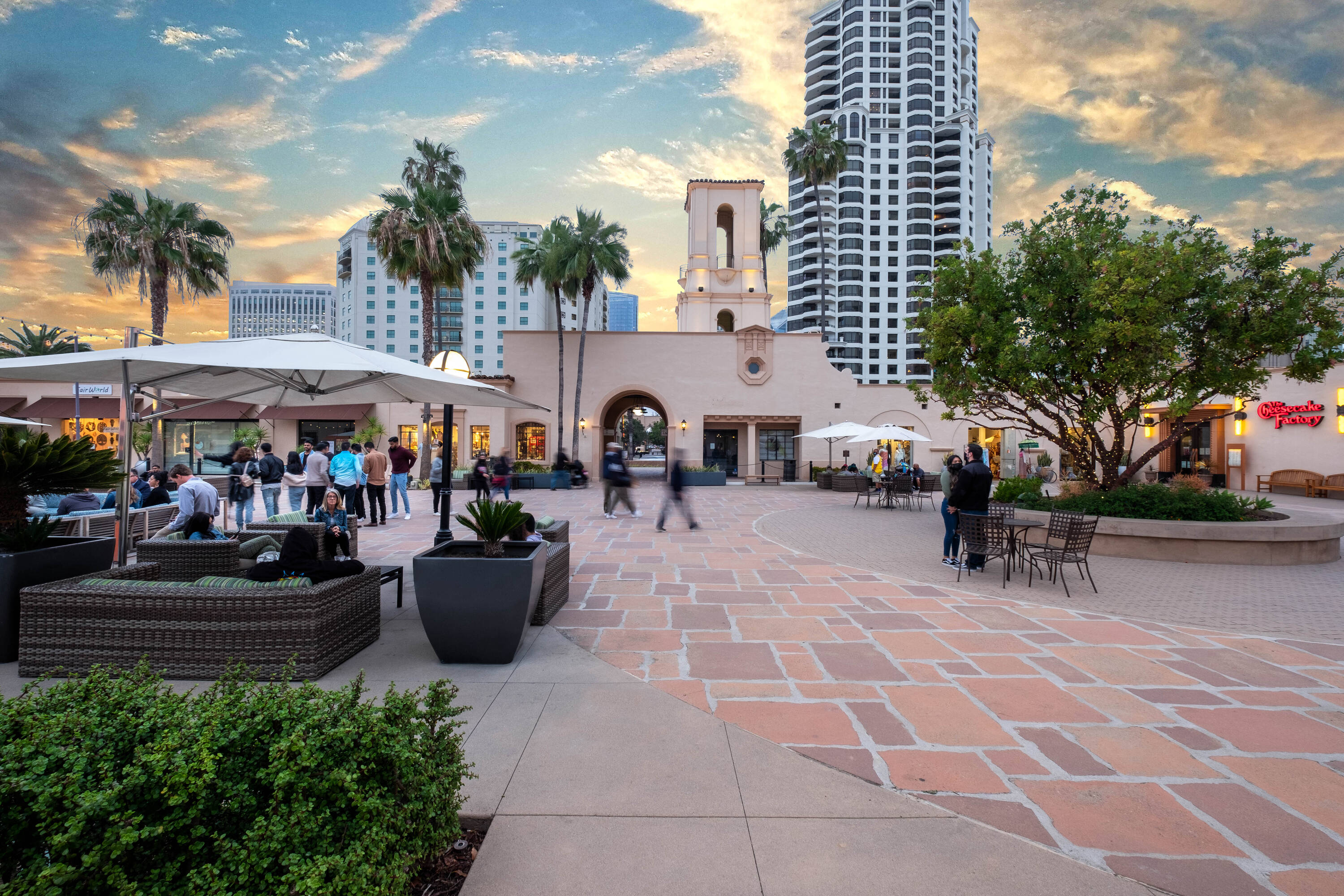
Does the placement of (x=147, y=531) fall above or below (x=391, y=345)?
below

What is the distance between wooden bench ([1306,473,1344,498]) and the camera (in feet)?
63.7

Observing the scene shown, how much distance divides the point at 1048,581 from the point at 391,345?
330 feet

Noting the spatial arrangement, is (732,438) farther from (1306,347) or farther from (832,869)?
(832,869)

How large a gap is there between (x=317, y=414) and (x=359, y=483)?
17.6m

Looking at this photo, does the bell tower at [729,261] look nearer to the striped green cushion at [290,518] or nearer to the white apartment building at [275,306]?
the striped green cushion at [290,518]

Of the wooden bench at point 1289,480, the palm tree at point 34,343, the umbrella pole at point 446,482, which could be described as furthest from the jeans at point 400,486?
the palm tree at point 34,343

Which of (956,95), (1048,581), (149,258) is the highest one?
(956,95)

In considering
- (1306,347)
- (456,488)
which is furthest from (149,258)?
(1306,347)

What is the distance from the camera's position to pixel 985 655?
4.75 metres

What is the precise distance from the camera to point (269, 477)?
1141 cm

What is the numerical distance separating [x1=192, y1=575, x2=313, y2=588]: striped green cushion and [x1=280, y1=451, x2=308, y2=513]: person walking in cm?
677

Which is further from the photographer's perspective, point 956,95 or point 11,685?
point 956,95

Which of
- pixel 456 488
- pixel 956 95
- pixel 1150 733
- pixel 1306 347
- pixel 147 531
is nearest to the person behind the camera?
pixel 1150 733

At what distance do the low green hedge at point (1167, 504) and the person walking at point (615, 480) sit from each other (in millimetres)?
7806
